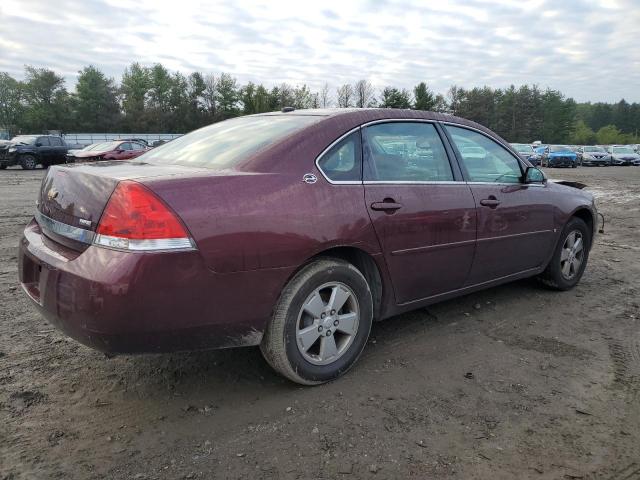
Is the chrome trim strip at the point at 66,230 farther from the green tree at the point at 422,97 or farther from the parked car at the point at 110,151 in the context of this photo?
the green tree at the point at 422,97

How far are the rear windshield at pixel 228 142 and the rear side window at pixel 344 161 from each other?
0.79ft

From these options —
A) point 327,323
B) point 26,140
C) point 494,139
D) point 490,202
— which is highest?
point 26,140

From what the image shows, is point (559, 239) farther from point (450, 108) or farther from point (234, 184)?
point (450, 108)

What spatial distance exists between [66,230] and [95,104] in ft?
256

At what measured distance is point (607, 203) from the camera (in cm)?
1281

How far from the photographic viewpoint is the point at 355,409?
8.86 feet

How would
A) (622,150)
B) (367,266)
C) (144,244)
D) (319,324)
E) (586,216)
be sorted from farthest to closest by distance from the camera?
1. (622,150)
2. (586,216)
3. (367,266)
4. (319,324)
5. (144,244)

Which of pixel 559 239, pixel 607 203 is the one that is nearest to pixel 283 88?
pixel 607 203

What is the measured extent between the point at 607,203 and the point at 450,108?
234ft

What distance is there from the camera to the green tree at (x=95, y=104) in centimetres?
7031

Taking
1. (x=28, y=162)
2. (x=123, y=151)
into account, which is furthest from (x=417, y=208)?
(x=28, y=162)

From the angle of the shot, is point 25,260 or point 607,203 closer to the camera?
point 25,260

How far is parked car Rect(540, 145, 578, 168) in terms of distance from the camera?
116 ft

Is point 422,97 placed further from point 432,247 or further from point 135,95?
point 432,247
